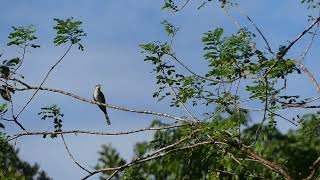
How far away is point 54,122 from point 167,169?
6.99 meters

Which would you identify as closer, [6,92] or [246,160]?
[6,92]

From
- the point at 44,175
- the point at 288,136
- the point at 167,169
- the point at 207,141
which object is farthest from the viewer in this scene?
the point at 44,175

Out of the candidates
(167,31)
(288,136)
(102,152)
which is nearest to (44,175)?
(102,152)

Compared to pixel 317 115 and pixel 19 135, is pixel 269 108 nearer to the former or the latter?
pixel 317 115

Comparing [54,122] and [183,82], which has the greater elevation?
[183,82]

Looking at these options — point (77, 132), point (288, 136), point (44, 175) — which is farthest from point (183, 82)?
point (44, 175)

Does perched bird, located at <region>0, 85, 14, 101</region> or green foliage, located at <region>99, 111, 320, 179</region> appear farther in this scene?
green foliage, located at <region>99, 111, 320, 179</region>

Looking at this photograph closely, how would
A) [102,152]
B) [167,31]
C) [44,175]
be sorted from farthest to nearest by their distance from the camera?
[44,175], [102,152], [167,31]

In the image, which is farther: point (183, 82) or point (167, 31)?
point (167, 31)

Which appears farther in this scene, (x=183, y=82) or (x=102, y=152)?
(x=102, y=152)

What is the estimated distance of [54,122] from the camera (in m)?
8.47

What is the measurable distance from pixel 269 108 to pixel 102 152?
16.9m

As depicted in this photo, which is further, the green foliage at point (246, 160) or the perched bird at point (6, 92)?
the green foliage at point (246, 160)

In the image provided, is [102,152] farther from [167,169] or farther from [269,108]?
[269,108]
